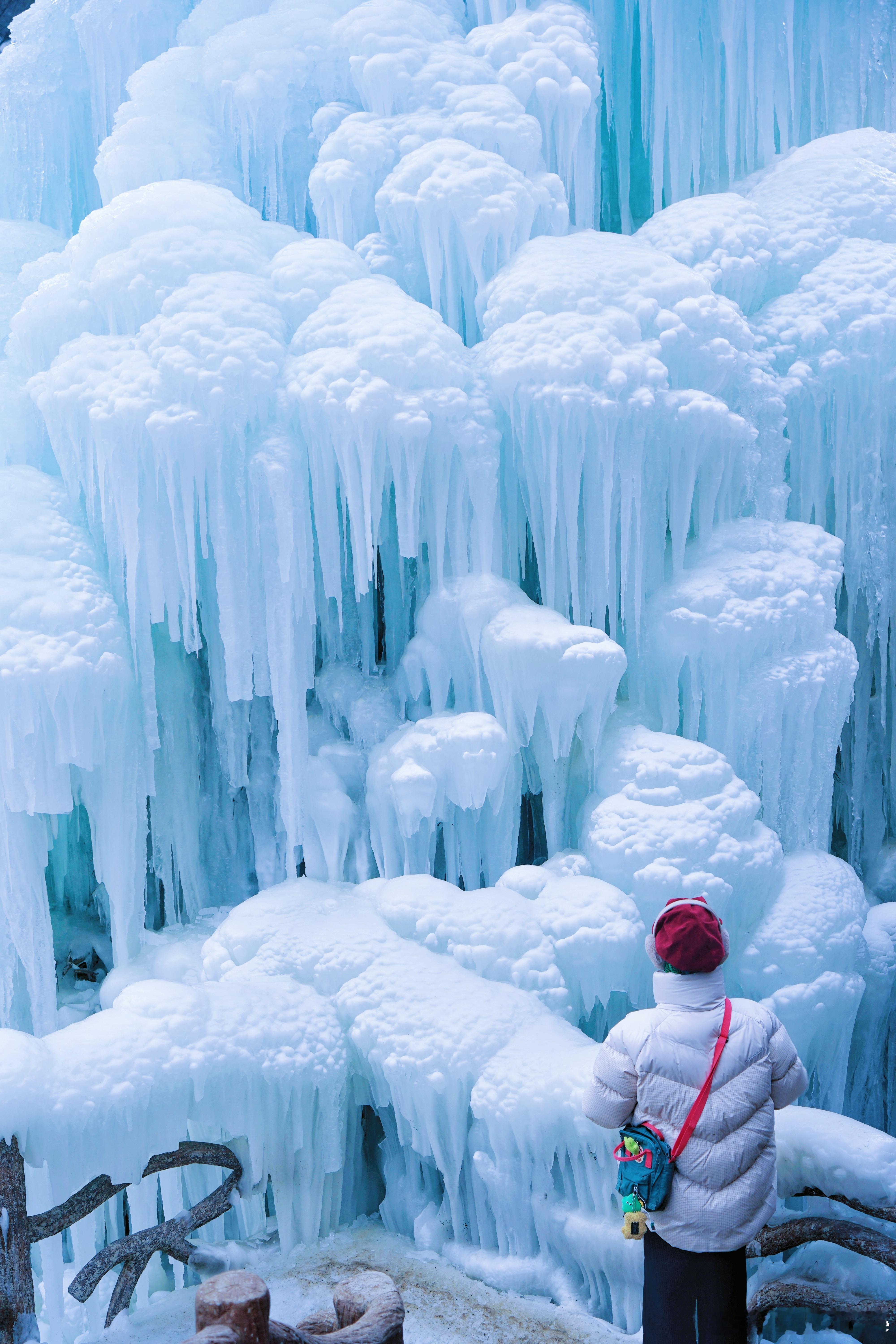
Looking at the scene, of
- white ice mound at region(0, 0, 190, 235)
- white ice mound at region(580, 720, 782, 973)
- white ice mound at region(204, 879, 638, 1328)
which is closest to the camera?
white ice mound at region(204, 879, 638, 1328)

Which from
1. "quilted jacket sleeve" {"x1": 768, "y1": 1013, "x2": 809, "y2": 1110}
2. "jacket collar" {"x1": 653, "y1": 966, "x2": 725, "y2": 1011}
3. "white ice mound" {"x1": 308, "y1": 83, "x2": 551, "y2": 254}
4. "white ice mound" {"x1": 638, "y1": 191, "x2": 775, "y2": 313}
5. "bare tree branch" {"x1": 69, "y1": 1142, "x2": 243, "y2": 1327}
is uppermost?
"white ice mound" {"x1": 308, "y1": 83, "x2": 551, "y2": 254}

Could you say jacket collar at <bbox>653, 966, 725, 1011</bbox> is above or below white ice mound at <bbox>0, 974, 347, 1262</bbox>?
above

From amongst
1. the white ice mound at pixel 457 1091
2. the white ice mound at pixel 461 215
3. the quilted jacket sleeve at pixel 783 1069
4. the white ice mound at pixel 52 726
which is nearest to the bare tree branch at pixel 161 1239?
the white ice mound at pixel 457 1091

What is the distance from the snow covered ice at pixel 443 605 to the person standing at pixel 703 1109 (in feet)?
5.33

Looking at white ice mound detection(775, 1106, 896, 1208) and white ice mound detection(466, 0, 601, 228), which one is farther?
white ice mound detection(466, 0, 601, 228)

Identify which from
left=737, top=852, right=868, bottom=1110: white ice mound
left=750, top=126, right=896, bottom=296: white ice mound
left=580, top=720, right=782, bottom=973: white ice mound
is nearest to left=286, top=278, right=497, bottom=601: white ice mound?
left=580, top=720, right=782, bottom=973: white ice mound

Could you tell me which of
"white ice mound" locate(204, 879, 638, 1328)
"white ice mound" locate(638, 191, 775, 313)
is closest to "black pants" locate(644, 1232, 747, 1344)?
"white ice mound" locate(204, 879, 638, 1328)

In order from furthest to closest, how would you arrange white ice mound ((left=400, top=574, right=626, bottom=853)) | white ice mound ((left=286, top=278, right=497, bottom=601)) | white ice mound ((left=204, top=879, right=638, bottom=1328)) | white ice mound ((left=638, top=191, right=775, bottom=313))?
white ice mound ((left=638, top=191, right=775, bottom=313)), white ice mound ((left=286, top=278, right=497, bottom=601)), white ice mound ((left=400, top=574, right=626, bottom=853)), white ice mound ((left=204, top=879, right=638, bottom=1328))

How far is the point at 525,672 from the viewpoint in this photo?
582cm

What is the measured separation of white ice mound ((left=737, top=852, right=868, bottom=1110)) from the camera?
18.0 ft

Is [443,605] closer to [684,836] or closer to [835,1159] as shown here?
[684,836]

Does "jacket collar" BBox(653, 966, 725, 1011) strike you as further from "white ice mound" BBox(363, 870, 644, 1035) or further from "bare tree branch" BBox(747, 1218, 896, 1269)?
"white ice mound" BBox(363, 870, 644, 1035)

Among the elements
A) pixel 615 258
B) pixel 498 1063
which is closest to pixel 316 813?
pixel 498 1063

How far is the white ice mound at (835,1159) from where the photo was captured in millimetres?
4062
